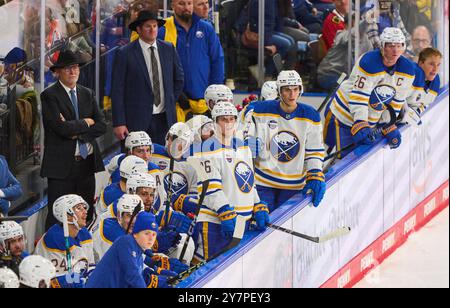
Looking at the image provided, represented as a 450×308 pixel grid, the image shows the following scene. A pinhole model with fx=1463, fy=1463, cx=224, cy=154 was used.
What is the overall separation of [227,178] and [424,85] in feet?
9.51

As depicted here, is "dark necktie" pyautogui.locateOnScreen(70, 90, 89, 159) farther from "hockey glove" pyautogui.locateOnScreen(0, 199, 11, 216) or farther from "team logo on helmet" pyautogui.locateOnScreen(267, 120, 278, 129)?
"team logo on helmet" pyautogui.locateOnScreen(267, 120, 278, 129)

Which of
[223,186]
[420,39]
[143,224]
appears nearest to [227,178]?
[223,186]

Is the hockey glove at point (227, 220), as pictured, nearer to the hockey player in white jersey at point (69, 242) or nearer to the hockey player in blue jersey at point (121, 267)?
the hockey player in white jersey at point (69, 242)

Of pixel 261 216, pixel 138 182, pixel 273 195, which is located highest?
pixel 138 182

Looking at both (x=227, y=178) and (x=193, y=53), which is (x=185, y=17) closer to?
(x=193, y=53)

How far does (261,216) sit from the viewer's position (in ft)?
24.8

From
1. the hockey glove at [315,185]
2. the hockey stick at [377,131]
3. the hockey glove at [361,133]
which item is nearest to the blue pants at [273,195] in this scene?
the hockey glove at [315,185]

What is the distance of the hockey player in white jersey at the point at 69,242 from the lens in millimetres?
7020

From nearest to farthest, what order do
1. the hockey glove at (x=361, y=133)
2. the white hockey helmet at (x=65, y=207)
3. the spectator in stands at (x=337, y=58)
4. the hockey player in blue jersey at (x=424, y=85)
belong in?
1. the white hockey helmet at (x=65, y=207)
2. the hockey glove at (x=361, y=133)
3. the hockey player in blue jersey at (x=424, y=85)
4. the spectator in stands at (x=337, y=58)

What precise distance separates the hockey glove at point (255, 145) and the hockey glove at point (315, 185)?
1.01 ft

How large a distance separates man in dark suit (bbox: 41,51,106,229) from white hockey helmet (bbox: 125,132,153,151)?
184 millimetres

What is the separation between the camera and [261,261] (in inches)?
296

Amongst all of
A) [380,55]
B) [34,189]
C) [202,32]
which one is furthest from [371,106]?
[34,189]

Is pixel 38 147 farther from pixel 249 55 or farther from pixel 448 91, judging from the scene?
pixel 448 91
